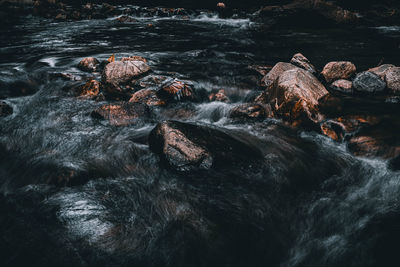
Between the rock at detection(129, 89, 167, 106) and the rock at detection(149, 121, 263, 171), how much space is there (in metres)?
1.52

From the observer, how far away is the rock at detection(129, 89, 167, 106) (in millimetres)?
5215

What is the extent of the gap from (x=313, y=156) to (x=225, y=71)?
4.04 m

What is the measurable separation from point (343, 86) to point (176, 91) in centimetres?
369

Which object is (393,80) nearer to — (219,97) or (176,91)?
(219,97)

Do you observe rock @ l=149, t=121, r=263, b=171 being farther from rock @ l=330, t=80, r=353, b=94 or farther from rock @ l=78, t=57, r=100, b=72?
rock @ l=78, t=57, r=100, b=72

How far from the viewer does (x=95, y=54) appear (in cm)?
885

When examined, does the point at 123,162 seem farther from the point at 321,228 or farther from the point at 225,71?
the point at 225,71

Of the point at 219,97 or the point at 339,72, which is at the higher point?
the point at 339,72

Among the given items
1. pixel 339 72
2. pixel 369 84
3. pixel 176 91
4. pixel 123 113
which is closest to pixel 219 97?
pixel 176 91

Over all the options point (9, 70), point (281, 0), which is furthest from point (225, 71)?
point (281, 0)

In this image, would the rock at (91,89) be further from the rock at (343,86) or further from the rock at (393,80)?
the rock at (393,80)

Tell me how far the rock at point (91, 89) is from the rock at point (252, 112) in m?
3.14

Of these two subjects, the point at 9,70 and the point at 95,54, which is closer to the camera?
the point at 9,70

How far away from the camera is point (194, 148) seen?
11.0 feet
